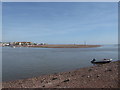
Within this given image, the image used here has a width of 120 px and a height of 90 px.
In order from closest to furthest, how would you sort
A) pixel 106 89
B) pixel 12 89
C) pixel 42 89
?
pixel 106 89
pixel 42 89
pixel 12 89

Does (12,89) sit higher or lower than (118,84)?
lower

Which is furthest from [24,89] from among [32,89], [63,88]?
[63,88]

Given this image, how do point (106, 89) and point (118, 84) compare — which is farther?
point (118, 84)

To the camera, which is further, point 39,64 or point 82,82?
point 39,64

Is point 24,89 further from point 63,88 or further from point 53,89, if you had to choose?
point 63,88

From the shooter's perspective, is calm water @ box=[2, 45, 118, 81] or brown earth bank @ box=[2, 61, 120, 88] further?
calm water @ box=[2, 45, 118, 81]

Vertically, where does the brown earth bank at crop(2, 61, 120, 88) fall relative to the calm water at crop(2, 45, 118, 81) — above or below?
above

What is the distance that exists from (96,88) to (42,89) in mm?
2821

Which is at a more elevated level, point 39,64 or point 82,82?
point 82,82

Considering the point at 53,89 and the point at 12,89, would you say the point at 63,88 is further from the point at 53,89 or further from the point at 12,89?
the point at 12,89

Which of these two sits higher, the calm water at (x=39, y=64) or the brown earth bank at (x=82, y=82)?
the brown earth bank at (x=82, y=82)

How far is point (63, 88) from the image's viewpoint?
6.86m

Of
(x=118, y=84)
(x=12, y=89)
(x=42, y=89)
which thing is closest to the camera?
(x=118, y=84)

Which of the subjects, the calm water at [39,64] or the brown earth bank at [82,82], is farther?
the calm water at [39,64]
